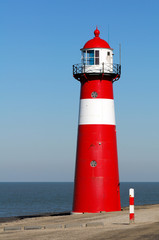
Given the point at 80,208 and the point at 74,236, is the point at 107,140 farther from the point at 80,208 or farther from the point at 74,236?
the point at 74,236

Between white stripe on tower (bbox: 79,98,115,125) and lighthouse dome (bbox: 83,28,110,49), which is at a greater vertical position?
lighthouse dome (bbox: 83,28,110,49)

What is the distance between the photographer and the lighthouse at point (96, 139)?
3011 cm

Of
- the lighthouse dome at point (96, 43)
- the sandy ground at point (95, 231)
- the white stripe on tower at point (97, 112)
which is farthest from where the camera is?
the lighthouse dome at point (96, 43)

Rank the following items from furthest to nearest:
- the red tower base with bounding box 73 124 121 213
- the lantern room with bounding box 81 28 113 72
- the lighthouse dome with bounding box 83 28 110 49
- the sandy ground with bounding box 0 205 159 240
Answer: the lighthouse dome with bounding box 83 28 110 49 < the lantern room with bounding box 81 28 113 72 < the red tower base with bounding box 73 124 121 213 < the sandy ground with bounding box 0 205 159 240

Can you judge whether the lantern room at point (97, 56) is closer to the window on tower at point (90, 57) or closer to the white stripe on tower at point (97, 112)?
the window on tower at point (90, 57)

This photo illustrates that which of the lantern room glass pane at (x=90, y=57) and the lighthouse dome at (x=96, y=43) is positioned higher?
the lighthouse dome at (x=96, y=43)

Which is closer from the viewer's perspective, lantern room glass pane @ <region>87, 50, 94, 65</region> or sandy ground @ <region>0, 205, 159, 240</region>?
sandy ground @ <region>0, 205, 159, 240</region>

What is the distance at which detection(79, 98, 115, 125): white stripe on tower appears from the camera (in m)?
30.2

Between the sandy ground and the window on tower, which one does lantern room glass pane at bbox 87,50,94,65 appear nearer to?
the window on tower

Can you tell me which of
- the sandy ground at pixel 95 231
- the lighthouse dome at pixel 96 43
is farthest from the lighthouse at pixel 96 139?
the sandy ground at pixel 95 231

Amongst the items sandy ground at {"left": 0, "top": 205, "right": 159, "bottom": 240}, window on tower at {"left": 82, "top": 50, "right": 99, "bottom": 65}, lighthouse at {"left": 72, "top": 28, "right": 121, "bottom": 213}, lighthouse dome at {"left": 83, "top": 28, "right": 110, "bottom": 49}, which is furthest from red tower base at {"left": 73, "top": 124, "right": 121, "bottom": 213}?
sandy ground at {"left": 0, "top": 205, "right": 159, "bottom": 240}

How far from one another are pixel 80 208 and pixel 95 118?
546cm

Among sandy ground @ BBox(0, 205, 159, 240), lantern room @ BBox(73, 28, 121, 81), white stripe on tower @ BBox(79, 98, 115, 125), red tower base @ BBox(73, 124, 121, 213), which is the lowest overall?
sandy ground @ BBox(0, 205, 159, 240)

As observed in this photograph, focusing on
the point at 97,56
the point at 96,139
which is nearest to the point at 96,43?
the point at 97,56
